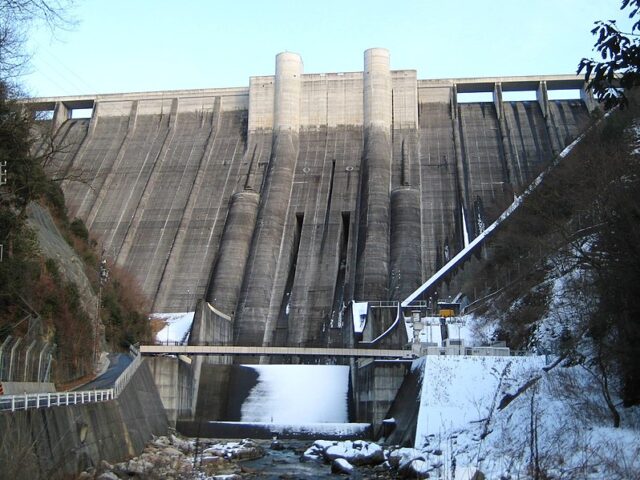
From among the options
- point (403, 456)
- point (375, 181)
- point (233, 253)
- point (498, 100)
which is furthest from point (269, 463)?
point (498, 100)

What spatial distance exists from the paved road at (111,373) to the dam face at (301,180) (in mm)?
11570

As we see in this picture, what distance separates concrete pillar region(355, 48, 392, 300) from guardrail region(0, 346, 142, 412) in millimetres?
21233

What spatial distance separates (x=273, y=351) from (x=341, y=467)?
1411 centimetres

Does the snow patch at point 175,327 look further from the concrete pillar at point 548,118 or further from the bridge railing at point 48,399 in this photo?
the concrete pillar at point 548,118

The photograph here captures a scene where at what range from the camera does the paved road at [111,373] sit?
24.4 m

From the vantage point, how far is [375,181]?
51719 mm

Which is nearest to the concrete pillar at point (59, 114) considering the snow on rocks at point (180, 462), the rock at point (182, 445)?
the snow on rocks at point (180, 462)

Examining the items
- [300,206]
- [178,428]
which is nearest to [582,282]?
[178,428]

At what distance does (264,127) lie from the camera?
57938 mm

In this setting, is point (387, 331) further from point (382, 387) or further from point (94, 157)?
point (94, 157)

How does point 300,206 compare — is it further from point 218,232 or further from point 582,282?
point 582,282

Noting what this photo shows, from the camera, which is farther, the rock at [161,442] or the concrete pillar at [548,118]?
the concrete pillar at [548,118]

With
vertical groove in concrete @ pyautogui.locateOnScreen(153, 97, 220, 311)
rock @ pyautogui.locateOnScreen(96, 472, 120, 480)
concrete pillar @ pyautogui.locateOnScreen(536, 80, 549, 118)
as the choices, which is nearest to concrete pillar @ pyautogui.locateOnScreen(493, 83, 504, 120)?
concrete pillar @ pyautogui.locateOnScreen(536, 80, 549, 118)

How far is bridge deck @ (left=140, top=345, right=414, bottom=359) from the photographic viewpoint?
33.5 metres
